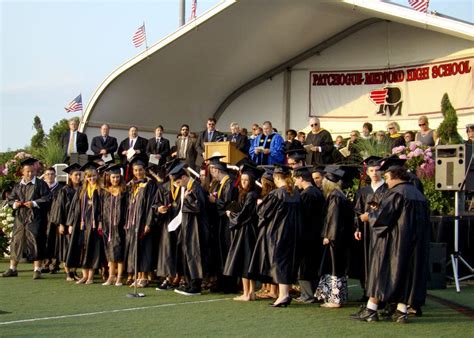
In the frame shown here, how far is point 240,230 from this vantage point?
10.7 meters

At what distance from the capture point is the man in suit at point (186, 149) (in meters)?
17.5

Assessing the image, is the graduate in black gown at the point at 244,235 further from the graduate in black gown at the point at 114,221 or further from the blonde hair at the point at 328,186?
the graduate in black gown at the point at 114,221

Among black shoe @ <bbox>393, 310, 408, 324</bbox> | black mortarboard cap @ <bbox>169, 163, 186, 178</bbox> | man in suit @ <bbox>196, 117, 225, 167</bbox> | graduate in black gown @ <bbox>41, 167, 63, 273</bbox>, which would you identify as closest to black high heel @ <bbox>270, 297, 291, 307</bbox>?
black shoe @ <bbox>393, 310, 408, 324</bbox>

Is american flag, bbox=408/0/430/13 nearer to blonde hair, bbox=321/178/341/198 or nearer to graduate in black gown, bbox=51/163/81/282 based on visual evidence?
graduate in black gown, bbox=51/163/81/282

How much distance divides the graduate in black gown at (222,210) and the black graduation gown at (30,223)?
366 centimetres

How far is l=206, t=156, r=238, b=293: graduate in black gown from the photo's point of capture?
11.5m

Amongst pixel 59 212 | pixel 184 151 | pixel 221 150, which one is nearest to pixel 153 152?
pixel 184 151

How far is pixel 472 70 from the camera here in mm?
21000

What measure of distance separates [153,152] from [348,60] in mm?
8903

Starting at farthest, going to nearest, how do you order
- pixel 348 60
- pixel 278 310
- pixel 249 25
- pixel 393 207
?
pixel 348 60 < pixel 249 25 < pixel 278 310 < pixel 393 207

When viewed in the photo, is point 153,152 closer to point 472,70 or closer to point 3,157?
point 3,157

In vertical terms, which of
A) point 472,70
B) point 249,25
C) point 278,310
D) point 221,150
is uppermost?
point 249,25

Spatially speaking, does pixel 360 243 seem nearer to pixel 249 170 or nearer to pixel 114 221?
pixel 249 170

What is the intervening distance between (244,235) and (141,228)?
2.17 m
